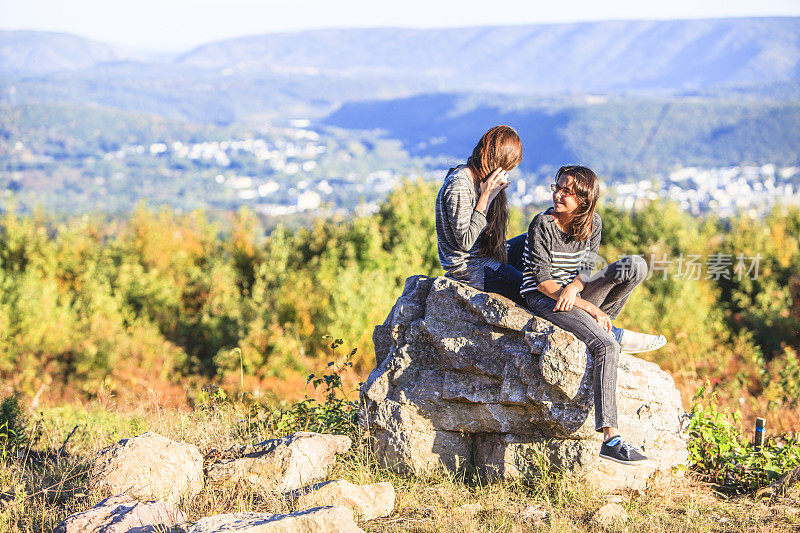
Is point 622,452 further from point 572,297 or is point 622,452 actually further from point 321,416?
point 321,416

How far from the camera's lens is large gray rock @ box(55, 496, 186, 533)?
440 centimetres

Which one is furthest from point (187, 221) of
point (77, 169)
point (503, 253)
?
point (77, 169)

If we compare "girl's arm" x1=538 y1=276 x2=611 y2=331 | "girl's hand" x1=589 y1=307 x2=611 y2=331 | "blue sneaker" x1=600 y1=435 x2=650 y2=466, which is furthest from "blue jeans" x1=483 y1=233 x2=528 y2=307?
"blue sneaker" x1=600 y1=435 x2=650 y2=466

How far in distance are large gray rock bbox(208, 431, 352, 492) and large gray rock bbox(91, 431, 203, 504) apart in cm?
23

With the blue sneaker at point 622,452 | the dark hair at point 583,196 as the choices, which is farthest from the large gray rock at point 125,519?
the dark hair at point 583,196

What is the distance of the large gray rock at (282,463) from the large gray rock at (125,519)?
705 mm

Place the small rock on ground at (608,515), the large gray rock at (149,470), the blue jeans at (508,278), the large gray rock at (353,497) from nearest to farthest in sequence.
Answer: the small rock on ground at (608,515) < the large gray rock at (353,497) < the large gray rock at (149,470) < the blue jeans at (508,278)

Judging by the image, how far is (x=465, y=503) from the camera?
526cm

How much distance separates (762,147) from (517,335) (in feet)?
539

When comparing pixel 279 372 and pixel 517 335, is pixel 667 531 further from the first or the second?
pixel 279 372

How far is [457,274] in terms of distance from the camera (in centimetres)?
598

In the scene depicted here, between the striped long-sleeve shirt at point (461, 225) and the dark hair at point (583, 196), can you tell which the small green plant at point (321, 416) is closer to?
the striped long-sleeve shirt at point (461, 225)

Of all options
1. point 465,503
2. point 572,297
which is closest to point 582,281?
point 572,297

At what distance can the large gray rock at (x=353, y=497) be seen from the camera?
4973mm
